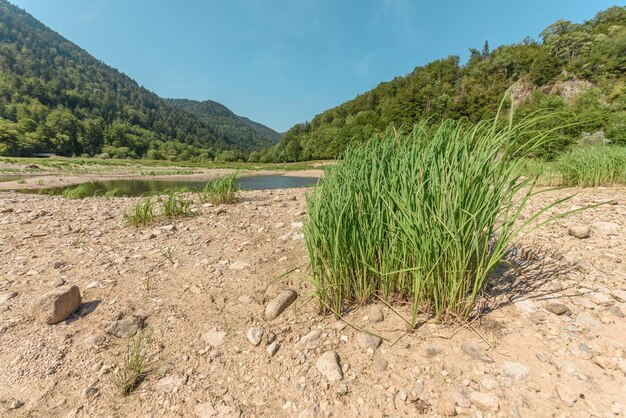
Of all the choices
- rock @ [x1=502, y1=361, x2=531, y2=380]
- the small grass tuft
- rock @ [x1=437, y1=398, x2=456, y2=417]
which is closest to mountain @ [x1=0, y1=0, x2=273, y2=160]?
the small grass tuft

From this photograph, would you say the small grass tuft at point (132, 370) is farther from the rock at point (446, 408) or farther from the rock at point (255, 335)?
the rock at point (446, 408)

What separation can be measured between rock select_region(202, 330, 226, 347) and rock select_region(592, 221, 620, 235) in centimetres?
434

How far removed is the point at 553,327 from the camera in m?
1.55

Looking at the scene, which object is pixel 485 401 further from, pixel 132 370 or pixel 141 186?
pixel 141 186

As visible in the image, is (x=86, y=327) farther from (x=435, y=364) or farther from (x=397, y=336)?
(x=435, y=364)

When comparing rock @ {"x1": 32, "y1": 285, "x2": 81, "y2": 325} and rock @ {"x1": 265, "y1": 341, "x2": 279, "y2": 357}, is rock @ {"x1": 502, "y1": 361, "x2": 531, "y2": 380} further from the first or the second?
rock @ {"x1": 32, "y1": 285, "x2": 81, "y2": 325}

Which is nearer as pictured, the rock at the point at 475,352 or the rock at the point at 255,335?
the rock at the point at 475,352

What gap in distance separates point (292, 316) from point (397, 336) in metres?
0.80

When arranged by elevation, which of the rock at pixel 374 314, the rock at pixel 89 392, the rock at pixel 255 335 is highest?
Answer: the rock at pixel 374 314

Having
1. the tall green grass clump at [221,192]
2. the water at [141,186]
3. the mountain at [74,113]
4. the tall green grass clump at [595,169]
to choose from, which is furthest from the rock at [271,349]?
the mountain at [74,113]

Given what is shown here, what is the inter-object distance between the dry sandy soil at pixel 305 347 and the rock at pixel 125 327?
0.24 ft

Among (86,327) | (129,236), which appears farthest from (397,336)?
(129,236)

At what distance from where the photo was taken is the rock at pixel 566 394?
44.6 inches

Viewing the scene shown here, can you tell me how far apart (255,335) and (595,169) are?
893 centimetres
